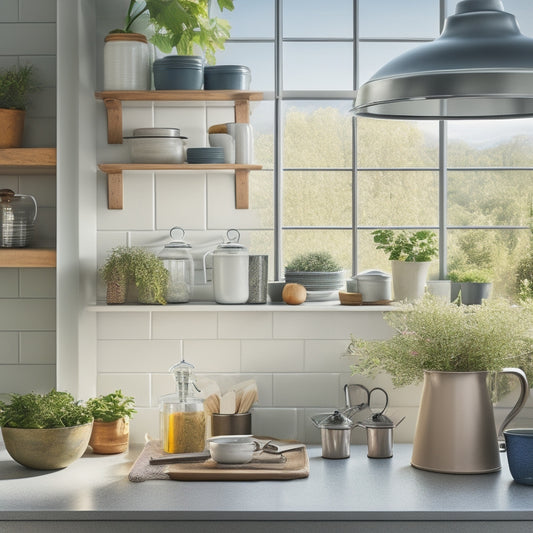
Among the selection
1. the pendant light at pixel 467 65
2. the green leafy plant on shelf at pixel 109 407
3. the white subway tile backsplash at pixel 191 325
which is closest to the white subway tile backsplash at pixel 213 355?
the white subway tile backsplash at pixel 191 325

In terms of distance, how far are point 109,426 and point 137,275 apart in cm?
54

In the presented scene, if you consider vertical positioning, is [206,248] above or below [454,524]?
above

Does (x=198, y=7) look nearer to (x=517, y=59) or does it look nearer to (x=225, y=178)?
(x=225, y=178)

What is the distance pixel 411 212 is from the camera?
314 cm

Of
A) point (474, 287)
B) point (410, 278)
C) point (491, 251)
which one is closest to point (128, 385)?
point (410, 278)

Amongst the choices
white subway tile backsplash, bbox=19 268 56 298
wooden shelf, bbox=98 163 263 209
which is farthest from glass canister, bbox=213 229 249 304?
white subway tile backsplash, bbox=19 268 56 298

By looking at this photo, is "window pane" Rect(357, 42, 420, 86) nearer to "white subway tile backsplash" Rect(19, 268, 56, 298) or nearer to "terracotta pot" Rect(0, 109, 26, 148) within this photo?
"terracotta pot" Rect(0, 109, 26, 148)

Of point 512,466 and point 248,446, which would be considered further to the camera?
point 248,446

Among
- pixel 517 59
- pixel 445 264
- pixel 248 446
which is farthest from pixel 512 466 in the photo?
pixel 517 59

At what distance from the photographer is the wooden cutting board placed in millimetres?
2352

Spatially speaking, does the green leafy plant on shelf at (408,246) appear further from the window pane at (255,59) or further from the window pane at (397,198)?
the window pane at (255,59)

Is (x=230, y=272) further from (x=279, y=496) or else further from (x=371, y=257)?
(x=279, y=496)

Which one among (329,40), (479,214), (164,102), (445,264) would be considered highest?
(329,40)

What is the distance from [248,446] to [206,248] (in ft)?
2.84
